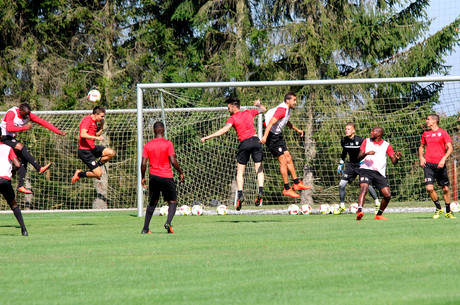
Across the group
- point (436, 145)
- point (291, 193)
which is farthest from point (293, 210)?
point (436, 145)

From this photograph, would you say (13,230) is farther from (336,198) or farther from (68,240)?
(336,198)

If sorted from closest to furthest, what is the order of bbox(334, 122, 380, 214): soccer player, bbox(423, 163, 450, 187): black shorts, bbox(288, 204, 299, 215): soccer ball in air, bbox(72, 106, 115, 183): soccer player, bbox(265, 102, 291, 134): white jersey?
1. bbox(265, 102, 291, 134): white jersey
2. bbox(423, 163, 450, 187): black shorts
3. bbox(72, 106, 115, 183): soccer player
4. bbox(334, 122, 380, 214): soccer player
5. bbox(288, 204, 299, 215): soccer ball in air

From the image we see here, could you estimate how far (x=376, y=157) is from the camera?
1352cm

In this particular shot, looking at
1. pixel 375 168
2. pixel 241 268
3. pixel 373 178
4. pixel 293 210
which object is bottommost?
pixel 241 268

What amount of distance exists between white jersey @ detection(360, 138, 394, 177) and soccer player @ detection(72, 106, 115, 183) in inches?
228

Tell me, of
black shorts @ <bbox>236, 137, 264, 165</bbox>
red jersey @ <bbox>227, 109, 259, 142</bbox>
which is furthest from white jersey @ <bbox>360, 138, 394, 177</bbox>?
red jersey @ <bbox>227, 109, 259, 142</bbox>

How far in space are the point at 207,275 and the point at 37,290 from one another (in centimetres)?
166

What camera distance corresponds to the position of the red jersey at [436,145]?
1398 centimetres

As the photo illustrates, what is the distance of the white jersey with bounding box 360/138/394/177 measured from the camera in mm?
13539

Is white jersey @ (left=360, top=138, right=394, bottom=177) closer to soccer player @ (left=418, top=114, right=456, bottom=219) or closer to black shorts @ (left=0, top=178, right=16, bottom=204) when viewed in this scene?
soccer player @ (left=418, top=114, right=456, bottom=219)

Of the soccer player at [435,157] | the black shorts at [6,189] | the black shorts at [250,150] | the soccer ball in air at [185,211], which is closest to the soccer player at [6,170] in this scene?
the black shorts at [6,189]

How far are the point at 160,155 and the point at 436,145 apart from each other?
6588mm

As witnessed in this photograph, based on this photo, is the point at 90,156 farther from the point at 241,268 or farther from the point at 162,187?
the point at 241,268

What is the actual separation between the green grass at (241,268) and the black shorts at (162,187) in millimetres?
847
